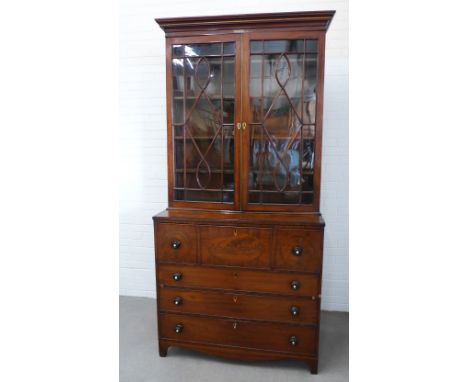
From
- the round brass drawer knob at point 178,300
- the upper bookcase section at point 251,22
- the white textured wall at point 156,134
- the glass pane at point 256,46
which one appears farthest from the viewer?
the white textured wall at point 156,134

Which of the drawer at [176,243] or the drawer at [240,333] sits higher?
the drawer at [176,243]

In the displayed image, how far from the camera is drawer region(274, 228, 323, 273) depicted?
1.77 metres

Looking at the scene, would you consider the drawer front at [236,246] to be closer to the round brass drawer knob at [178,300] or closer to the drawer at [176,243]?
the drawer at [176,243]

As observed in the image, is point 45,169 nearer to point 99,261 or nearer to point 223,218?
point 99,261

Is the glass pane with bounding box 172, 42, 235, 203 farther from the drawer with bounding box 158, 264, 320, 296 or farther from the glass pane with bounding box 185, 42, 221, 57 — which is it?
the drawer with bounding box 158, 264, 320, 296

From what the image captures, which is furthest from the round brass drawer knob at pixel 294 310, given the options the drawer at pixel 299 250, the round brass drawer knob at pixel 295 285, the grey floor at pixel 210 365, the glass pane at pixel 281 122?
the glass pane at pixel 281 122

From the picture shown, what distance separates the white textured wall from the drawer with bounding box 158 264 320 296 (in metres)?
0.76

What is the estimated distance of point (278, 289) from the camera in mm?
1832

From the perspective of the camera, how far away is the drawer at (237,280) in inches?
71.1

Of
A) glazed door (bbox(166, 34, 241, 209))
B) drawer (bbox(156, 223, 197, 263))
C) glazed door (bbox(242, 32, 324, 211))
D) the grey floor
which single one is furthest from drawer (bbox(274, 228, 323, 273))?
the grey floor

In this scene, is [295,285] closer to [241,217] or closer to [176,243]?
[241,217]

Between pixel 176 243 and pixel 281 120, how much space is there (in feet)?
3.38

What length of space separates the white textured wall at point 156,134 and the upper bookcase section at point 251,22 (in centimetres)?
65
